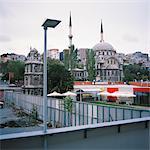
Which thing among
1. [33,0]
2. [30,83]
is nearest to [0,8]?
[33,0]

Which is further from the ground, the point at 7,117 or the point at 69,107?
the point at 69,107

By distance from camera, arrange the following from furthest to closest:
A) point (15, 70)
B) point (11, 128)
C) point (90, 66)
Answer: point (15, 70), point (90, 66), point (11, 128)

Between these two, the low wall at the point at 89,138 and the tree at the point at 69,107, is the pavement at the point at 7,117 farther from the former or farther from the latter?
the low wall at the point at 89,138

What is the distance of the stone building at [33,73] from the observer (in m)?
23.5

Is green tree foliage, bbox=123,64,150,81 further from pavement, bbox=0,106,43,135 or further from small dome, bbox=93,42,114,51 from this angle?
pavement, bbox=0,106,43,135

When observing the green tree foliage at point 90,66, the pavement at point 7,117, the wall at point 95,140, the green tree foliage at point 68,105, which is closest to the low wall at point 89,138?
the wall at point 95,140

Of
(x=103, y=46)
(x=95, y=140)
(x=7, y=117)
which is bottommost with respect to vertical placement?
(x=7, y=117)

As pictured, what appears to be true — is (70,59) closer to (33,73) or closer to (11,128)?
(33,73)

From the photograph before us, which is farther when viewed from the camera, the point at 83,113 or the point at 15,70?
the point at 15,70

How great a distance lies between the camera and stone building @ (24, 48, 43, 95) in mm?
23484

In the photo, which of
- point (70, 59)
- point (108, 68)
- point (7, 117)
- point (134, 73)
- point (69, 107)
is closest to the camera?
point (69, 107)

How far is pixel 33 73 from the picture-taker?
2362 centimetres

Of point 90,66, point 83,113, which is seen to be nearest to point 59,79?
point 90,66

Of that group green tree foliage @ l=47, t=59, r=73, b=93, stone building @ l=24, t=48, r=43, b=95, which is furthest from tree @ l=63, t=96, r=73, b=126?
stone building @ l=24, t=48, r=43, b=95
